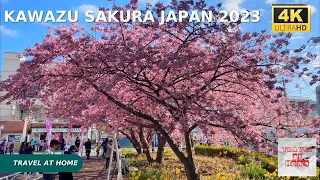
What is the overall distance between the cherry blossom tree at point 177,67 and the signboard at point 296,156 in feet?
1.20

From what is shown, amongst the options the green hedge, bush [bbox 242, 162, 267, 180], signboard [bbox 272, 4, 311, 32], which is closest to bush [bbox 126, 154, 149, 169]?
the green hedge

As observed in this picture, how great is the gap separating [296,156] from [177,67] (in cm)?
262

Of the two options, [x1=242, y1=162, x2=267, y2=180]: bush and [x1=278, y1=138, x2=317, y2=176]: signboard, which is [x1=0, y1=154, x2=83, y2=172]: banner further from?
[x1=242, y1=162, x2=267, y2=180]: bush

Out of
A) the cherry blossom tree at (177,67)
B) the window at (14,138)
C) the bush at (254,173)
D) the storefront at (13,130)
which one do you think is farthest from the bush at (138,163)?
the window at (14,138)

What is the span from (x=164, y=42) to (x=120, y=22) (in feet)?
2.68

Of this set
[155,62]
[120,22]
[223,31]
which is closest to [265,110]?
[223,31]

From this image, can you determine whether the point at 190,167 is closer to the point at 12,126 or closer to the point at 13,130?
the point at 13,130

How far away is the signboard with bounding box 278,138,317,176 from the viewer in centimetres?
586

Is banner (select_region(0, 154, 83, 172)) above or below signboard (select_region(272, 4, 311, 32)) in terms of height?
below

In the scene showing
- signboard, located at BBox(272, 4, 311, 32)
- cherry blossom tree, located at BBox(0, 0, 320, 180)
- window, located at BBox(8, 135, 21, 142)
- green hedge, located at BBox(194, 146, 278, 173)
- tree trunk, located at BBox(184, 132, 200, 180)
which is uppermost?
signboard, located at BBox(272, 4, 311, 32)

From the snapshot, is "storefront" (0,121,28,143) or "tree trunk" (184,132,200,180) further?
"storefront" (0,121,28,143)

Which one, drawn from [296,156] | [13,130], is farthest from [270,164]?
[13,130]

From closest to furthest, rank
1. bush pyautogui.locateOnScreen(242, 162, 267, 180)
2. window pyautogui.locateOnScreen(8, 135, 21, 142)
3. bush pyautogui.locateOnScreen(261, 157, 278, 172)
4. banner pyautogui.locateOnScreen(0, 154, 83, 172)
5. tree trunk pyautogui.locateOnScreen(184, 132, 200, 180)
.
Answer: banner pyautogui.locateOnScreen(0, 154, 83, 172), tree trunk pyautogui.locateOnScreen(184, 132, 200, 180), bush pyautogui.locateOnScreen(242, 162, 267, 180), bush pyautogui.locateOnScreen(261, 157, 278, 172), window pyautogui.locateOnScreen(8, 135, 21, 142)

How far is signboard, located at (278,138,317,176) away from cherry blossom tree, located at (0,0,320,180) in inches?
14.4
